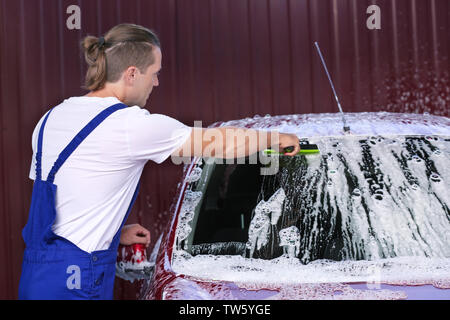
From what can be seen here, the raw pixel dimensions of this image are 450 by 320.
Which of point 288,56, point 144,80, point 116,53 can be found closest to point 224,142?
point 144,80

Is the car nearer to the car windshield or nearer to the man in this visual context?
the car windshield

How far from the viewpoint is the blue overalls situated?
1879 millimetres

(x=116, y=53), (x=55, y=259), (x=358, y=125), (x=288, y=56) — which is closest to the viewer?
(x=55, y=259)

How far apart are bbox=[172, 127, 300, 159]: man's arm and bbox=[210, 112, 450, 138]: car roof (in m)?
0.46

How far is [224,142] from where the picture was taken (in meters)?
1.97

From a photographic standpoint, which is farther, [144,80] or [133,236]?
[133,236]

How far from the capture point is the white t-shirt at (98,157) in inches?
73.6

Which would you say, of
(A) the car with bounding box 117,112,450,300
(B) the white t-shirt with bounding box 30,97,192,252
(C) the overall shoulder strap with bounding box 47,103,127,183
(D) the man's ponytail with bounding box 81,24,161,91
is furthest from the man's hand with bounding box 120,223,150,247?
(D) the man's ponytail with bounding box 81,24,161,91

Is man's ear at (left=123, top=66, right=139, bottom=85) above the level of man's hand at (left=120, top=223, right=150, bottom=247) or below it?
above

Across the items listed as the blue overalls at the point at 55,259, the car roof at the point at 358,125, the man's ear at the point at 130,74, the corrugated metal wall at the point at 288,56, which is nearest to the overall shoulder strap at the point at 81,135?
the blue overalls at the point at 55,259

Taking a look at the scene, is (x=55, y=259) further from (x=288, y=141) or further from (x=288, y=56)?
(x=288, y=56)

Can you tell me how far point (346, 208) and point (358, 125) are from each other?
525 mm
